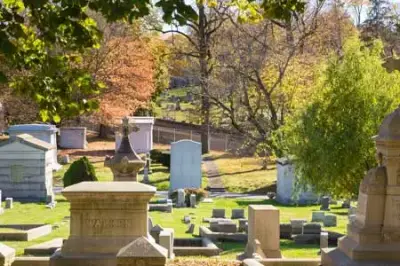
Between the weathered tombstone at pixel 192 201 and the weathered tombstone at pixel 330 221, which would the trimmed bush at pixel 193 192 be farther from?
the weathered tombstone at pixel 330 221

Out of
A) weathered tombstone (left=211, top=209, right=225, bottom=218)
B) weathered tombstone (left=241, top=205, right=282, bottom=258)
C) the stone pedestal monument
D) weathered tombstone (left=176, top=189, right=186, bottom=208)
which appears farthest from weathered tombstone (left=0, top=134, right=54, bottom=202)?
weathered tombstone (left=241, top=205, right=282, bottom=258)

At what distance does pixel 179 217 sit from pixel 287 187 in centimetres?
705

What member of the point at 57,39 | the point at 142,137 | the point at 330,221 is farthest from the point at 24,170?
the point at 57,39

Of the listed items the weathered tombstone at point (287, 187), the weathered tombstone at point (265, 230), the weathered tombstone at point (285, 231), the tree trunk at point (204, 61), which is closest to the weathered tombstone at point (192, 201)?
the weathered tombstone at point (287, 187)

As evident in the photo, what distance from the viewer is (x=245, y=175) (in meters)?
39.4

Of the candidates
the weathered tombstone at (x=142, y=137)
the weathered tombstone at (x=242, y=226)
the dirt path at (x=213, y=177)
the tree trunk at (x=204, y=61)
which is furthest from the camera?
the tree trunk at (x=204, y=61)

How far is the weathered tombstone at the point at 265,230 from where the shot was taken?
16453mm

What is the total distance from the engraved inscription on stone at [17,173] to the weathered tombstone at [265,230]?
642 inches

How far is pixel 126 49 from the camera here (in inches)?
1858

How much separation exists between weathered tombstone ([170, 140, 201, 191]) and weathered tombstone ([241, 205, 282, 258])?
55.9 feet

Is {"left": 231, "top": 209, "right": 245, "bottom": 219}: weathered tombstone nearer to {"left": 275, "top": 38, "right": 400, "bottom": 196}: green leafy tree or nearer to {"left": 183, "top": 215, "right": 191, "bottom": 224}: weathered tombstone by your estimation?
{"left": 183, "top": 215, "right": 191, "bottom": 224}: weathered tombstone

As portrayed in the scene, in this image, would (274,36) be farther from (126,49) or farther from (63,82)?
(63,82)

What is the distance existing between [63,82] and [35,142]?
22.4m

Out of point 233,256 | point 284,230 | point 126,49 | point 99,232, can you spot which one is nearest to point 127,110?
point 126,49
